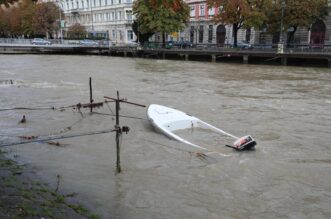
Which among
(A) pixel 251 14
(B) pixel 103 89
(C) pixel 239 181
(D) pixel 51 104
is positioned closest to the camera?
(C) pixel 239 181

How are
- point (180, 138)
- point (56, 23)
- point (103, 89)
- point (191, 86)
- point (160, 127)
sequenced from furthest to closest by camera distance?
1. point (56, 23)
2. point (191, 86)
3. point (103, 89)
4. point (160, 127)
5. point (180, 138)

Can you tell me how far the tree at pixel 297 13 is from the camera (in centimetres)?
4609

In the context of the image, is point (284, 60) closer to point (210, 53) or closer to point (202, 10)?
point (210, 53)

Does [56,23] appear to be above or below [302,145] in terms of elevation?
above

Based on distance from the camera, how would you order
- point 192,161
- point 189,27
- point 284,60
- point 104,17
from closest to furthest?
point 192,161 < point 284,60 < point 189,27 < point 104,17

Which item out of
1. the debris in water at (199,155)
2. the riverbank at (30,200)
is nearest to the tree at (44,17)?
the debris in water at (199,155)

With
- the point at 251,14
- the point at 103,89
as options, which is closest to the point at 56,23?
the point at 251,14

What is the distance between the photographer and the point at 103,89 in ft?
77.4

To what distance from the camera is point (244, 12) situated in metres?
48.0

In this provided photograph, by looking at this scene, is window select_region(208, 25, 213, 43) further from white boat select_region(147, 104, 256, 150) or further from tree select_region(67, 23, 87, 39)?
white boat select_region(147, 104, 256, 150)

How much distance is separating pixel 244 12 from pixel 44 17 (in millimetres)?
49787

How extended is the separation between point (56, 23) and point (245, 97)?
7494 centimetres

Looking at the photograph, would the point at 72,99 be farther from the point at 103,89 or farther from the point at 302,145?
the point at 302,145

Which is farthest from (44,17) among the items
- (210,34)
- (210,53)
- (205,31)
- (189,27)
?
(210,53)
